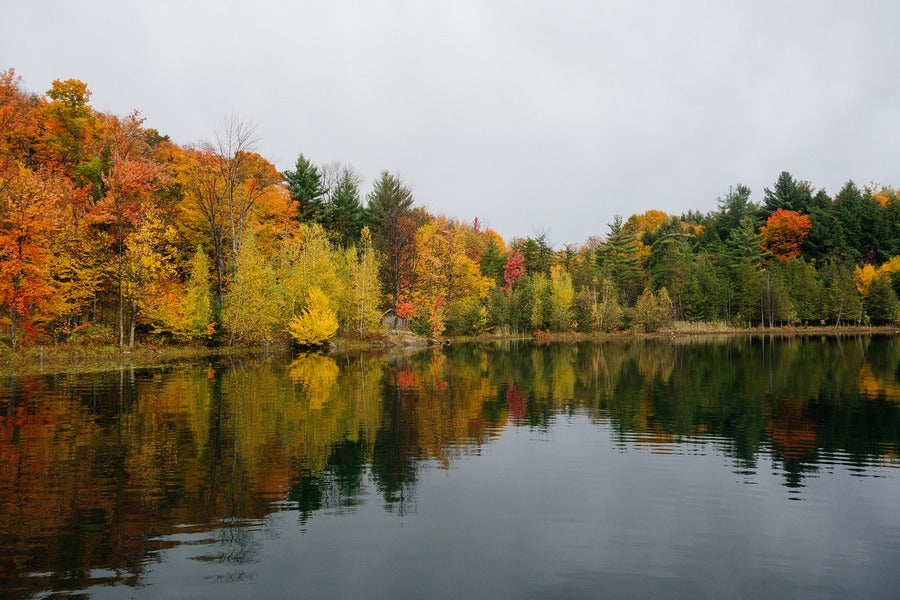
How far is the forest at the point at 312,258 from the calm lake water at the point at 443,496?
669 inches

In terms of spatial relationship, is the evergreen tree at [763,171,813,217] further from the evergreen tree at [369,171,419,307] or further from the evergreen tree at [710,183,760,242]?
the evergreen tree at [369,171,419,307]

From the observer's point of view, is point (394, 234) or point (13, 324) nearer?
point (13, 324)

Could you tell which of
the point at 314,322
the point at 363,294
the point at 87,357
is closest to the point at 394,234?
the point at 363,294

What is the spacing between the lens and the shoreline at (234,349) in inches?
1091

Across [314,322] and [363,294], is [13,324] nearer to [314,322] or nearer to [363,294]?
[314,322]

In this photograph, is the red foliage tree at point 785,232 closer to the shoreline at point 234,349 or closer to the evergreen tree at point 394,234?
the shoreline at point 234,349

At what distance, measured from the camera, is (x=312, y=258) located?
44.0m

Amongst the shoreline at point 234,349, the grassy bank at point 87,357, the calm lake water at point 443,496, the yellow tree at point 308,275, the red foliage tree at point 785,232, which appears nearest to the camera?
the calm lake water at point 443,496

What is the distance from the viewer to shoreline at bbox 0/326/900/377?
2772cm

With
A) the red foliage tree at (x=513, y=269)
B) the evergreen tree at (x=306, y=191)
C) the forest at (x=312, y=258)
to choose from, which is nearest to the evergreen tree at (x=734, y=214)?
the forest at (x=312, y=258)

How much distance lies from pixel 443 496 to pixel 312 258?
36.6m

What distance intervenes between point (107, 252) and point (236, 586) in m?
35.0

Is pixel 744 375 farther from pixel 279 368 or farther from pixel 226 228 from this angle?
pixel 226 228

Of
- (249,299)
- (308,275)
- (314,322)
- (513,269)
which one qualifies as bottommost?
(314,322)
